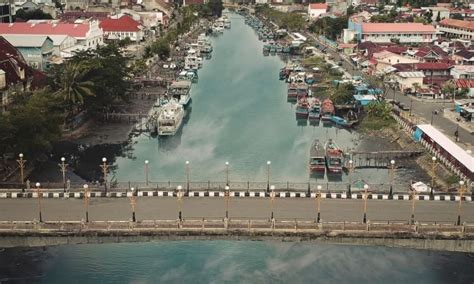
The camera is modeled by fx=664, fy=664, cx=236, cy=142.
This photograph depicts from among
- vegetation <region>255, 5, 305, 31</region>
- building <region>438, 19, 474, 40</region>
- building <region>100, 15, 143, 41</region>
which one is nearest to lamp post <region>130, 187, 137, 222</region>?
building <region>100, 15, 143, 41</region>

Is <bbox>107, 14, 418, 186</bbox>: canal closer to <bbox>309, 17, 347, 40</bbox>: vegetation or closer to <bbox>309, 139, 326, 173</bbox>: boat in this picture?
<bbox>309, 139, 326, 173</bbox>: boat

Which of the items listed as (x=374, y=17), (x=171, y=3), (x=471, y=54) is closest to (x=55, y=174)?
(x=471, y=54)

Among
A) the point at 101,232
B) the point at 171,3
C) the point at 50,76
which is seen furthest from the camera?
the point at 171,3

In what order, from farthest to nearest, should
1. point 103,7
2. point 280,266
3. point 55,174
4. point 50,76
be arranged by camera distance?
point 103,7 → point 50,76 → point 55,174 → point 280,266

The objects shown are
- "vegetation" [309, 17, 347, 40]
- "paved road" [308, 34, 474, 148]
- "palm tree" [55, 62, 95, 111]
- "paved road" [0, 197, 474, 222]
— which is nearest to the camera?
"paved road" [0, 197, 474, 222]

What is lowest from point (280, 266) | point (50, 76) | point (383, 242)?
point (280, 266)

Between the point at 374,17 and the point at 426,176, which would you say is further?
the point at 374,17

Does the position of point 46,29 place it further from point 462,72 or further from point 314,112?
point 462,72

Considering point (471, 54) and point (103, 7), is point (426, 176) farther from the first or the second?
point (103, 7)
